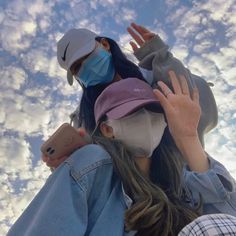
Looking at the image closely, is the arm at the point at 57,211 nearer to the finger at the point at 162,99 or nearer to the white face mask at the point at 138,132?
the white face mask at the point at 138,132

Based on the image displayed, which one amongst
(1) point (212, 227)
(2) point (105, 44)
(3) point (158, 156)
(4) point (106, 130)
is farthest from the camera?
(2) point (105, 44)

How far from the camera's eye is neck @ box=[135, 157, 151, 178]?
2.66 metres

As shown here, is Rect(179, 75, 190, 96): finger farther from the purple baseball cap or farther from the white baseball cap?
the white baseball cap

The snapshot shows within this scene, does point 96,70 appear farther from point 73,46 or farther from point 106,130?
point 106,130

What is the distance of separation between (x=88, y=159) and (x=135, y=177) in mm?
314

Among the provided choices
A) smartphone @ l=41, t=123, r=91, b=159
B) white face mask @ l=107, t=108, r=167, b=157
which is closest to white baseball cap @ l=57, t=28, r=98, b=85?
white face mask @ l=107, t=108, r=167, b=157

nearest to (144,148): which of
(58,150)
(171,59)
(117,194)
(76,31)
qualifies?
(117,194)

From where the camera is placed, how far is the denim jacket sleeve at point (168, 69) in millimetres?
3030

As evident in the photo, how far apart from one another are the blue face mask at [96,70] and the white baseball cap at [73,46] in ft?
0.25

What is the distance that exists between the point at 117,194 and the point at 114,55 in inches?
59.0

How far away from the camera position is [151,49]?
3291 millimetres

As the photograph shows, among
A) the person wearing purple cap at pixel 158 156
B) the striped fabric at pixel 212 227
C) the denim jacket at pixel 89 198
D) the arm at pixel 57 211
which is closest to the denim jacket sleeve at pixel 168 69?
the person wearing purple cap at pixel 158 156

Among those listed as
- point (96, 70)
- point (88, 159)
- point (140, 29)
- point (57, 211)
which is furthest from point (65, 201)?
point (140, 29)

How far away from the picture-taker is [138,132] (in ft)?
8.49
